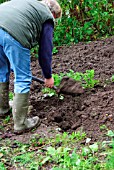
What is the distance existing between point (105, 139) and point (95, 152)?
310 mm

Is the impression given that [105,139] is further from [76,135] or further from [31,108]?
[31,108]

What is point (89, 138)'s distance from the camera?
416 centimetres

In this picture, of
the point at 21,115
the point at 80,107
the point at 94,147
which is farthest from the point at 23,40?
the point at 94,147

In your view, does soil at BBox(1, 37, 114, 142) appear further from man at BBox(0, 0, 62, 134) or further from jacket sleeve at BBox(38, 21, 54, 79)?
jacket sleeve at BBox(38, 21, 54, 79)

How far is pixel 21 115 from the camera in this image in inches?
178

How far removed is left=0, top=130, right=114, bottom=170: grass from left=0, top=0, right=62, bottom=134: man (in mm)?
375

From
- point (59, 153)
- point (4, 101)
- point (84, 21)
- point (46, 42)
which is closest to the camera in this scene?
point (59, 153)

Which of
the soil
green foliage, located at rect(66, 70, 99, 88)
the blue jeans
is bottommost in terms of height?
the soil

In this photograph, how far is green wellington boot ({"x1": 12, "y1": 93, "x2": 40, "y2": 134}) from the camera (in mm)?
4461

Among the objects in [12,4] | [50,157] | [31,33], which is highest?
[12,4]

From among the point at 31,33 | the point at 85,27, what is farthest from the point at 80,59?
the point at 31,33

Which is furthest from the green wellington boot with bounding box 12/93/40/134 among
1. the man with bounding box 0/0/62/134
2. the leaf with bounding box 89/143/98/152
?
the leaf with bounding box 89/143/98/152

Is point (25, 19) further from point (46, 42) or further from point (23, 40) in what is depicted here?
point (46, 42)

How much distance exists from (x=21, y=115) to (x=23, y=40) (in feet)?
2.84
